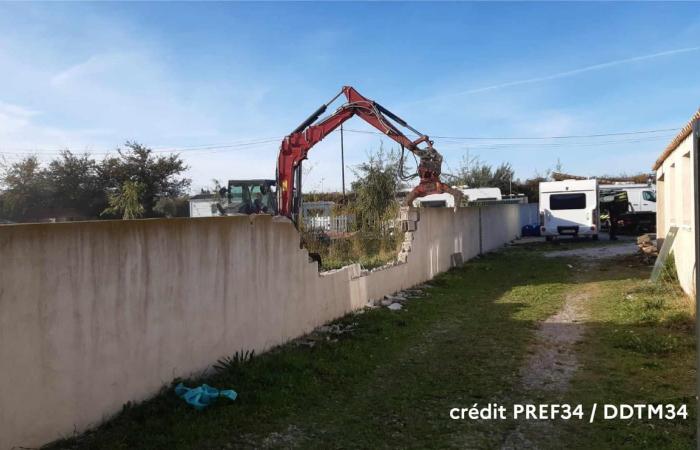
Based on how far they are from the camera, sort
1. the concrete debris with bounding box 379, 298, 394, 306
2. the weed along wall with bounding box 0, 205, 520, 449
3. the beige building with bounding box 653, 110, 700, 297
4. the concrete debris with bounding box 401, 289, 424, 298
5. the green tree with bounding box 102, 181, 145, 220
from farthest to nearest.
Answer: the green tree with bounding box 102, 181, 145, 220 < the concrete debris with bounding box 401, 289, 424, 298 < the concrete debris with bounding box 379, 298, 394, 306 < the beige building with bounding box 653, 110, 700, 297 < the weed along wall with bounding box 0, 205, 520, 449

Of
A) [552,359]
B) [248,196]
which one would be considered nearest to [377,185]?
[248,196]

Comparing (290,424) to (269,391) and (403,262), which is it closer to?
(269,391)

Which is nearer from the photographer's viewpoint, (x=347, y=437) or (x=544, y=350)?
(x=347, y=437)

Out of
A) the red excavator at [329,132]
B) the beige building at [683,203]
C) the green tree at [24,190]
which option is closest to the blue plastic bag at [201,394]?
the beige building at [683,203]

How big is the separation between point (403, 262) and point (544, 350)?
5.16 meters

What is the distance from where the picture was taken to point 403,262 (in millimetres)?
12047

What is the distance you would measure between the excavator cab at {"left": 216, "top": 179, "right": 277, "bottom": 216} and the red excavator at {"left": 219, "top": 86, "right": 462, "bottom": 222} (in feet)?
8.56

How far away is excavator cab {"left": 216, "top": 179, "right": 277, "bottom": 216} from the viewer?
64.2 feet

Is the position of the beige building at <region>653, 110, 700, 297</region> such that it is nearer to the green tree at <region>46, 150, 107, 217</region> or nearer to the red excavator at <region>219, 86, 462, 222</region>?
the red excavator at <region>219, 86, 462, 222</region>

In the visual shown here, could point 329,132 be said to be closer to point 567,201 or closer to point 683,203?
point 683,203

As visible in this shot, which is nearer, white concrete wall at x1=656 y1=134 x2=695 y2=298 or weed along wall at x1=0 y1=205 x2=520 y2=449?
weed along wall at x1=0 y1=205 x2=520 y2=449

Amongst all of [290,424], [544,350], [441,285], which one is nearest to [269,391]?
[290,424]

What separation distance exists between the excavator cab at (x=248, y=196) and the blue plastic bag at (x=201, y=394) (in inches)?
552

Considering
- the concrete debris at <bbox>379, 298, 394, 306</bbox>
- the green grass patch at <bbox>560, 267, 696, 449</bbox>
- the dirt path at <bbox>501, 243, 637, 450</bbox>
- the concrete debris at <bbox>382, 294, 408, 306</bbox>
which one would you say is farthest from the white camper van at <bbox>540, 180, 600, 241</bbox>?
the concrete debris at <bbox>379, 298, 394, 306</bbox>
